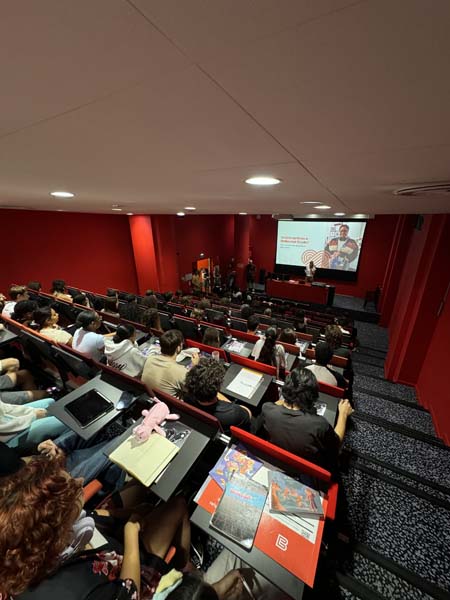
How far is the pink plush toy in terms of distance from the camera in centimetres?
170

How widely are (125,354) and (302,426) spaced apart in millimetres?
2255

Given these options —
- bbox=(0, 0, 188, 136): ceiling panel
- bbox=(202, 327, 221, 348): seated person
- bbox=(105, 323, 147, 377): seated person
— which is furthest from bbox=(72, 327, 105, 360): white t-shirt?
bbox=(0, 0, 188, 136): ceiling panel

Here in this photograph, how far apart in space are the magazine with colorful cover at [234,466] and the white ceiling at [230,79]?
193 cm

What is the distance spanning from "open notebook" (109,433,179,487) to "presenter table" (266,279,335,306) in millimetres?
8985

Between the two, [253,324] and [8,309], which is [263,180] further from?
[8,309]

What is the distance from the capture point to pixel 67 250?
6770mm

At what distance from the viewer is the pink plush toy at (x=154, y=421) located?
5.57ft

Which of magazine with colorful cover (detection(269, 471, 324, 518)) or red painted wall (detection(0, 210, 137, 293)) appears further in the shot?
red painted wall (detection(0, 210, 137, 293))

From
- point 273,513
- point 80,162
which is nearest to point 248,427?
point 273,513

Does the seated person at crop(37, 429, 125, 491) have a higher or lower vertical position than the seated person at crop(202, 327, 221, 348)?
lower

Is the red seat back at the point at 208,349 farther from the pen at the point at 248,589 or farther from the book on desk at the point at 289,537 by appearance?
the pen at the point at 248,589

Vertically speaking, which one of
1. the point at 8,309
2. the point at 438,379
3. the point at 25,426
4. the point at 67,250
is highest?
the point at 67,250

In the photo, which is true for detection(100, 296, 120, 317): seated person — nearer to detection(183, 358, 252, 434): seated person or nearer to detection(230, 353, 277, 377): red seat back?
detection(230, 353, 277, 377): red seat back

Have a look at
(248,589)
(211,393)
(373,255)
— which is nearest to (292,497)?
(248,589)
